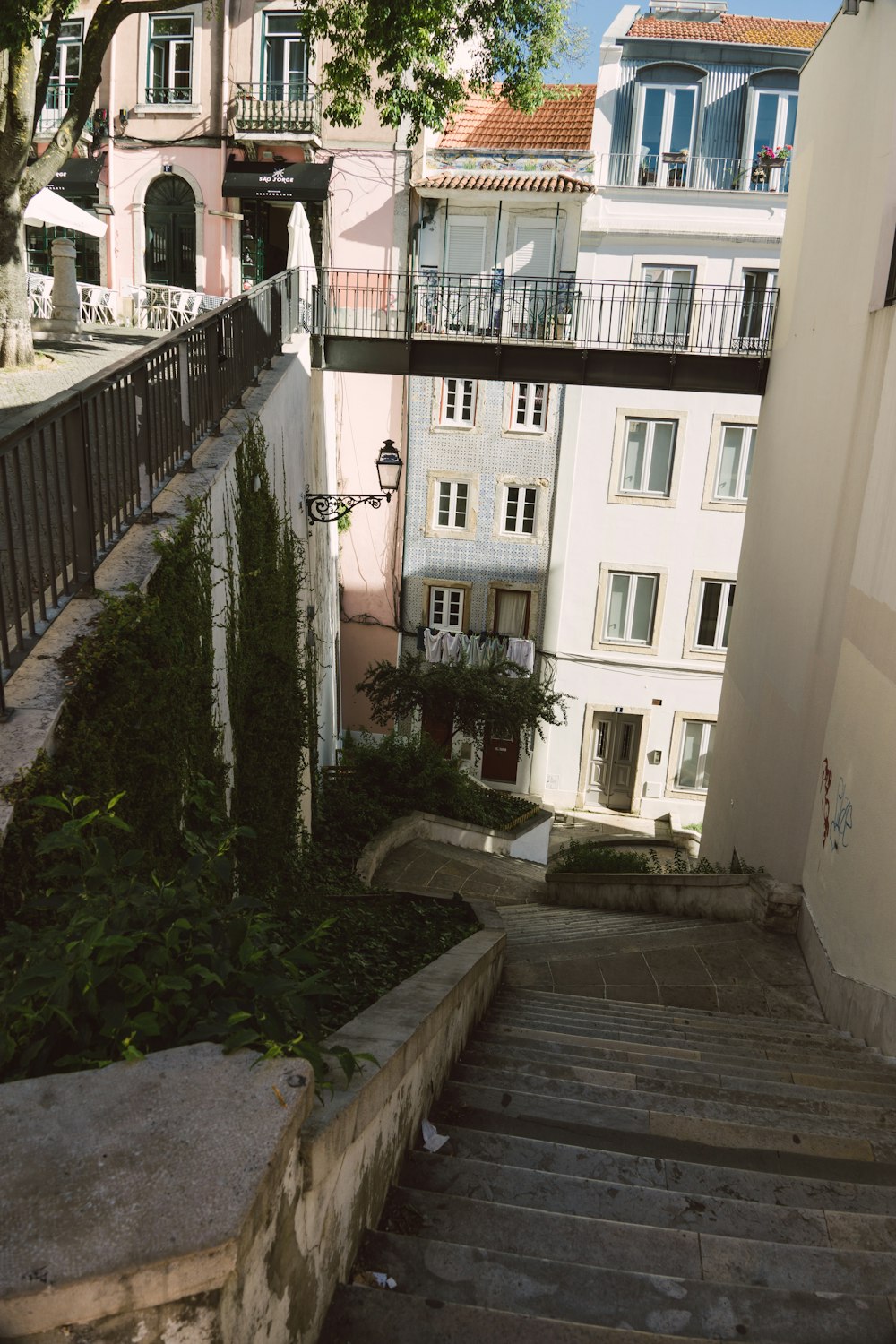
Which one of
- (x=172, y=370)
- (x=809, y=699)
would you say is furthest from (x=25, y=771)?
(x=809, y=699)

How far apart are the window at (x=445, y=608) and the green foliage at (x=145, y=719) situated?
16.6 m

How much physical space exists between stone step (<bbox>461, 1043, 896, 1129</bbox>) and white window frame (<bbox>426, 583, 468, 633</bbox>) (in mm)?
17996

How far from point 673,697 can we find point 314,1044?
66.7 feet

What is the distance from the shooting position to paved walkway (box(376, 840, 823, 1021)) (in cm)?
775

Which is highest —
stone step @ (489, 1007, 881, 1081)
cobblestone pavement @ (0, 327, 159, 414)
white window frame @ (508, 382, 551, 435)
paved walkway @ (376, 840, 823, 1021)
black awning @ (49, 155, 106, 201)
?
black awning @ (49, 155, 106, 201)

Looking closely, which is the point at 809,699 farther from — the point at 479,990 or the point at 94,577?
the point at 94,577

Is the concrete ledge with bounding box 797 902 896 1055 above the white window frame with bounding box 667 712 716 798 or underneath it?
above

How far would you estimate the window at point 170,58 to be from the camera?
68.6 ft

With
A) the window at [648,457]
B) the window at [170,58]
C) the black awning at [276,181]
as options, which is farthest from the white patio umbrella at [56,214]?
the window at [648,457]

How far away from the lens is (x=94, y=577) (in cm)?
462

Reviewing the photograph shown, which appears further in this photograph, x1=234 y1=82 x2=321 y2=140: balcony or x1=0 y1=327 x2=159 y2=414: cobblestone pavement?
x1=234 y1=82 x2=321 y2=140: balcony

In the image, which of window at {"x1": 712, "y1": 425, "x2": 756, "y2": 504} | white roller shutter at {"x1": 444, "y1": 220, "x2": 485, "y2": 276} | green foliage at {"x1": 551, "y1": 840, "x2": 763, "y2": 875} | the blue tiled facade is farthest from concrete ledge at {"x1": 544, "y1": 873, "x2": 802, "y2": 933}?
white roller shutter at {"x1": 444, "y1": 220, "x2": 485, "y2": 276}

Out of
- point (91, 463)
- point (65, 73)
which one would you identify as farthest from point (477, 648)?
point (91, 463)

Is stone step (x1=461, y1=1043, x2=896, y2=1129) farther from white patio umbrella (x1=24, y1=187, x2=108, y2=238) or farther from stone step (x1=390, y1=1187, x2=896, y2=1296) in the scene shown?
white patio umbrella (x1=24, y1=187, x2=108, y2=238)
